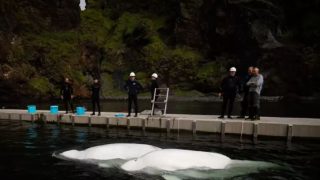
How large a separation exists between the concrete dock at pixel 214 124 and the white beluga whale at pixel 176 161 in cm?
698

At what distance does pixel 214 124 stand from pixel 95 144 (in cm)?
687

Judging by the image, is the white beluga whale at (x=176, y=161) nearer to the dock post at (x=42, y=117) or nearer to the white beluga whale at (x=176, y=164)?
the white beluga whale at (x=176, y=164)

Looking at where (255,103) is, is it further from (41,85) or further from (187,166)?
(41,85)

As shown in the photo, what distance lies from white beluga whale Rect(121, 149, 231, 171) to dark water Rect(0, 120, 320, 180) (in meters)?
0.66

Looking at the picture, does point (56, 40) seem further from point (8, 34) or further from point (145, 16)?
point (145, 16)

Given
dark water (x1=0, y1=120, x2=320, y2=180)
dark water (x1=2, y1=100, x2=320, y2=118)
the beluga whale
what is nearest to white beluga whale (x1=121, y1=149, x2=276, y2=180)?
dark water (x1=0, y1=120, x2=320, y2=180)

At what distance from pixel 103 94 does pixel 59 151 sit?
218ft

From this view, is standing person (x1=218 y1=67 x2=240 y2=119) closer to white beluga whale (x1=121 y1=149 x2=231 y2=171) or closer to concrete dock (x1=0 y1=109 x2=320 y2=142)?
concrete dock (x1=0 y1=109 x2=320 y2=142)

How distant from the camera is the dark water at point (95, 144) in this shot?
13.8 metres

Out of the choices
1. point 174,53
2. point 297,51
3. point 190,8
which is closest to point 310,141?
point 297,51

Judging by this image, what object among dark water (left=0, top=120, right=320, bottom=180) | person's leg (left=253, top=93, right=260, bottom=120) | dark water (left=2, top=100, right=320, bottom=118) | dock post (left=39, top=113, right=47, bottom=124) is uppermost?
person's leg (left=253, top=93, right=260, bottom=120)

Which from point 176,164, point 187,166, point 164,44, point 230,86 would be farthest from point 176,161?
point 164,44

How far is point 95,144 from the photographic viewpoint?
64.6 feet

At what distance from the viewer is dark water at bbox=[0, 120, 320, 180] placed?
544 inches
